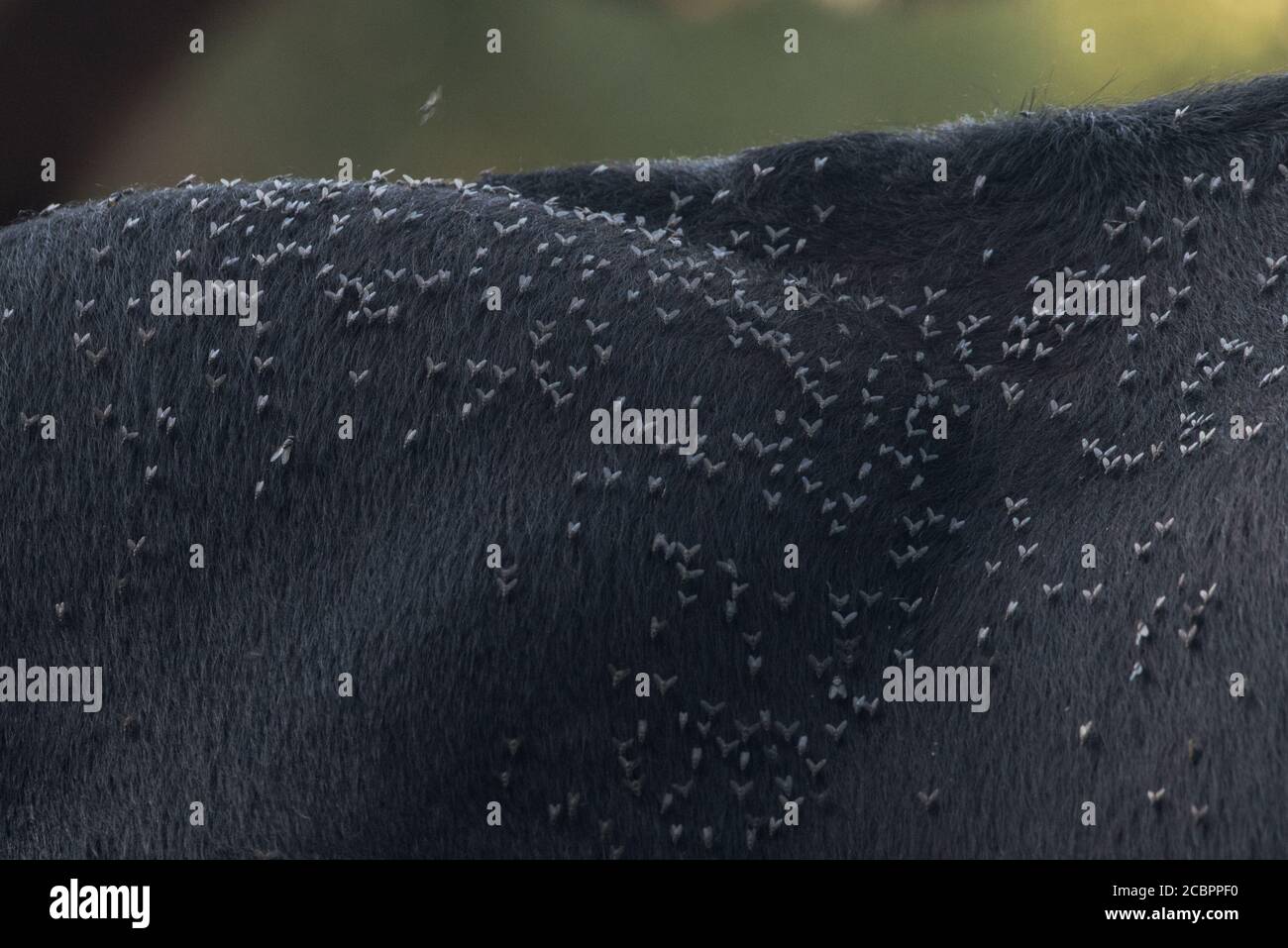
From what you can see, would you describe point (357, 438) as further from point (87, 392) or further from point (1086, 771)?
point (1086, 771)

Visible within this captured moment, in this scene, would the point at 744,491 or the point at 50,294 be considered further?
the point at 50,294

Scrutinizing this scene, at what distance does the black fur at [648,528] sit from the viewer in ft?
15.1

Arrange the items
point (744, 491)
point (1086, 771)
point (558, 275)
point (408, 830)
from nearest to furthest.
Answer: point (1086, 771)
point (408, 830)
point (744, 491)
point (558, 275)

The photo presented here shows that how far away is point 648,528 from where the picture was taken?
501 centimetres

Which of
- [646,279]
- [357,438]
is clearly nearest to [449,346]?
[357,438]

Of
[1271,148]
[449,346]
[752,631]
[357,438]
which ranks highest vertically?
[1271,148]

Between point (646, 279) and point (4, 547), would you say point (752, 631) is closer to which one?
point (646, 279)

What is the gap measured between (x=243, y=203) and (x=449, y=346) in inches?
52.2

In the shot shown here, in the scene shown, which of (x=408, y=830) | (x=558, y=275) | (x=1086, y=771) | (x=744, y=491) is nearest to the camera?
(x=1086, y=771)

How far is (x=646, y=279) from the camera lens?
18.5 ft

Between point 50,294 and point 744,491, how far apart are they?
3221mm

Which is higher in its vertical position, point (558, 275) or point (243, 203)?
point (243, 203)

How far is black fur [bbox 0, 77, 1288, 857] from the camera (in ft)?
15.1
